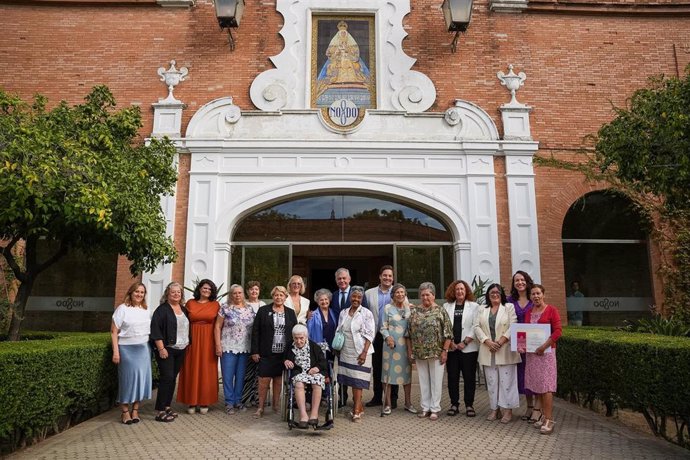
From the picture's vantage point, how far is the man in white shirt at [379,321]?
6.81 m

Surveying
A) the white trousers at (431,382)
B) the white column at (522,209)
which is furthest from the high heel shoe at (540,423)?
the white column at (522,209)

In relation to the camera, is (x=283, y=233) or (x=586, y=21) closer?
(x=283, y=233)

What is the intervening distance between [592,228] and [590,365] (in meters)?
5.21

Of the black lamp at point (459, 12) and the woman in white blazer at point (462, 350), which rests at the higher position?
the black lamp at point (459, 12)

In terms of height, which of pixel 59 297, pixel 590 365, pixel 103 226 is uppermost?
pixel 103 226

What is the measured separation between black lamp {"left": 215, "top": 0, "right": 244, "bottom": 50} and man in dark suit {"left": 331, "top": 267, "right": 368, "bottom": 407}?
705 cm

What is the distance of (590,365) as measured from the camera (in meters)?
6.81

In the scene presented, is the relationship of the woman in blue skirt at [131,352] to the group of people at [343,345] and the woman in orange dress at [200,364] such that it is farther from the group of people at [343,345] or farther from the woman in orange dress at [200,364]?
the woman in orange dress at [200,364]

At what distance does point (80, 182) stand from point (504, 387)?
560 cm

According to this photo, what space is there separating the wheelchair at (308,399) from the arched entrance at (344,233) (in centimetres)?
497

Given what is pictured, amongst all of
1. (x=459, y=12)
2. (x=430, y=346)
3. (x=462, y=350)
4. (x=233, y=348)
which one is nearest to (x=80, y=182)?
(x=233, y=348)

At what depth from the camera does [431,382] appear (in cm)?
642

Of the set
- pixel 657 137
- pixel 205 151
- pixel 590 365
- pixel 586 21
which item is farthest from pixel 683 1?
pixel 205 151

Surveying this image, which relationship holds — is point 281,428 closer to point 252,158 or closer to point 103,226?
point 103,226
